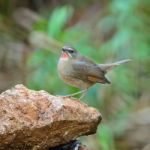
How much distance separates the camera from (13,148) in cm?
446

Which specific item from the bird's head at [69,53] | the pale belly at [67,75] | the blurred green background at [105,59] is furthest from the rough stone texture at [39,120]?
the blurred green background at [105,59]

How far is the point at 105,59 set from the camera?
873cm

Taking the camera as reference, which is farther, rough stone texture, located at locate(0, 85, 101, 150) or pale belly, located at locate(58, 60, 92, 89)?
pale belly, located at locate(58, 60, 92, 89)

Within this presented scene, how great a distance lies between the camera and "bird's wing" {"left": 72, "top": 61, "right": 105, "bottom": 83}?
225 inches

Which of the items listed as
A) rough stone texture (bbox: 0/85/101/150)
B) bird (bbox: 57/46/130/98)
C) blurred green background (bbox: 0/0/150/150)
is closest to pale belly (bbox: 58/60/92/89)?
bird (bbox: 57/46/130/98)

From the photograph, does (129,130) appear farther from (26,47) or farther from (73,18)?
(73,18)

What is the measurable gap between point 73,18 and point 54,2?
1.72ft

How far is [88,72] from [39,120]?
1.31 meters

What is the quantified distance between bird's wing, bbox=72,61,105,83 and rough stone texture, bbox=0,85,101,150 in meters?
0.90

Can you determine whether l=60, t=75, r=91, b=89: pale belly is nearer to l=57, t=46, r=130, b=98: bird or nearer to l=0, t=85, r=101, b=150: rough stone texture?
l=57, t=46, r=130, b=98: bird

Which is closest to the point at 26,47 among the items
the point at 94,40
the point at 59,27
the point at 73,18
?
the point at 94,40

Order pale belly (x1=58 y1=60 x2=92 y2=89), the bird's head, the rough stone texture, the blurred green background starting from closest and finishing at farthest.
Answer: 1. the rough stone texture
2. pale belly (x1=58 y1=60 x2=92 y2=89)
3. the bird's head
4. the blurred green background

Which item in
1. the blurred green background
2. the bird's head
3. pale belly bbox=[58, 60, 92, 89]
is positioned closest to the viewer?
pale belly bbox=[58, 60, 92, 89]

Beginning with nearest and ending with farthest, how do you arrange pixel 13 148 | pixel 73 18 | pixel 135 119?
pixel 13 148 < pixel 135 119 < pixel 73 18
